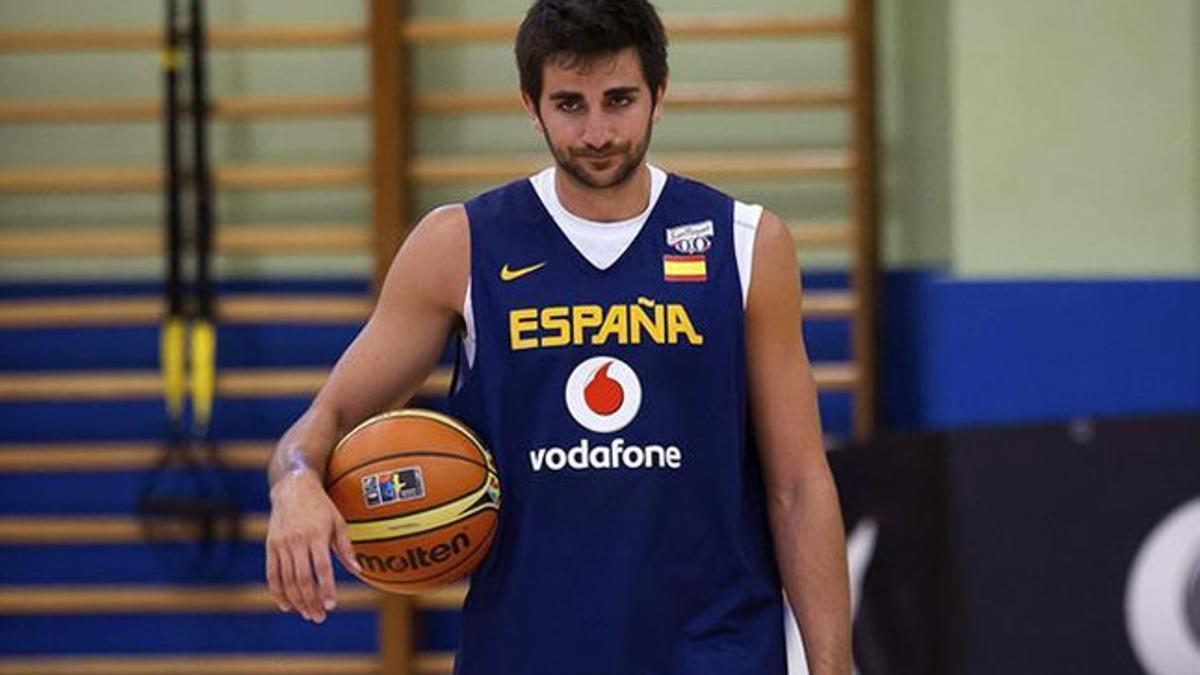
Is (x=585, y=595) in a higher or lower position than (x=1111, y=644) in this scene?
higher

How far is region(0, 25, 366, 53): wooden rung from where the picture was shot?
6410 mm

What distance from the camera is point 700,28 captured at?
6.30 m

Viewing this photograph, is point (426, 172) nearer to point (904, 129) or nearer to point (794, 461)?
point (904, 129)

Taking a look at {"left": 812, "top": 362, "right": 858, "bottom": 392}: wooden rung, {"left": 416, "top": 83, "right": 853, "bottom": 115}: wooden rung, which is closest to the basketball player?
{"left": 416, "top": 83, "right": 853, "bottom": 115}: wooden rung

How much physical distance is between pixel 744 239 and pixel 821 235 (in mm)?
3633

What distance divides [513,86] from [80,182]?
51.7 inches

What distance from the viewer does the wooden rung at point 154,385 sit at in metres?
6.50

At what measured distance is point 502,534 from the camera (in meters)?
2.81

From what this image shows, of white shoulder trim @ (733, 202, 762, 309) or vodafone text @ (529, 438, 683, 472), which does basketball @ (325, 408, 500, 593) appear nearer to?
vodafone text @ (529, 438, 683, 472)

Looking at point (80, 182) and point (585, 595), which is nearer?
point (585, 595)

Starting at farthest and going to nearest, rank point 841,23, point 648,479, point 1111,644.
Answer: point 841,23, point 1111,644, point 648,479

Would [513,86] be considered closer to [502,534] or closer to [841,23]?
[841,23]

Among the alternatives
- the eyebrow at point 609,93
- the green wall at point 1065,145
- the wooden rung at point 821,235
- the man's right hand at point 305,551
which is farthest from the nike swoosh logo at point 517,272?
the wooden rung at point 821,235

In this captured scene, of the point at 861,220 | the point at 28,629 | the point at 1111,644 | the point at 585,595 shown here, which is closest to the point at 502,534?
the point at 585,595
